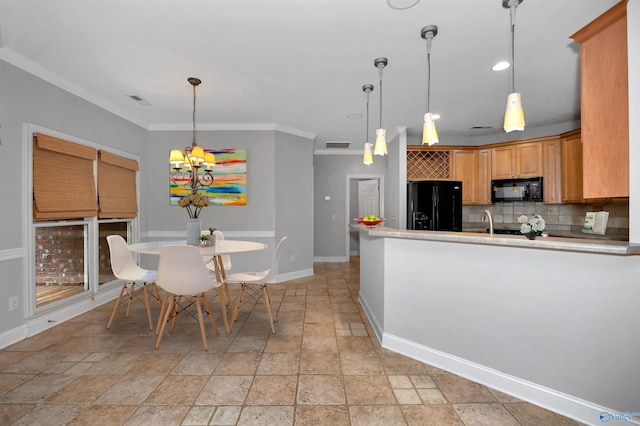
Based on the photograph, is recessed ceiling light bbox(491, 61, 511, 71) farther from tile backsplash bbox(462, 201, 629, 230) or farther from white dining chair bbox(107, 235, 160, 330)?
white dining chair bbox(107, 235, 160, 330)

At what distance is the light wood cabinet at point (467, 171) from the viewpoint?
516 centimetres

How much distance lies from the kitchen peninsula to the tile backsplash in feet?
11.2

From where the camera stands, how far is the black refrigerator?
4961 millimetres

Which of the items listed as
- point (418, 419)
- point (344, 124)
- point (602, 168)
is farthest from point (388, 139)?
point (418, 419)

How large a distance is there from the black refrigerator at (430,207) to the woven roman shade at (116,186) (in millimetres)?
4285

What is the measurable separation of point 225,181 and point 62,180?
199cm

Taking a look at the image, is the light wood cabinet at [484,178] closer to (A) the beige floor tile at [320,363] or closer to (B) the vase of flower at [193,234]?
(A) the beige floor tile at [320,363]

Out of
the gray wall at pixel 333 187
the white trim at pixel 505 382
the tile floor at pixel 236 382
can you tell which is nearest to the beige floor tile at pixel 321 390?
the tile floor at pixel 236 382

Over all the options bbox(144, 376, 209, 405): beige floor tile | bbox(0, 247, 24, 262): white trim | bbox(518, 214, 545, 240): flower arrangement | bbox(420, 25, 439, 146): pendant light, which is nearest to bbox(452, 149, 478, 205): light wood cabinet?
bbox(420, 25, 439, 146): pendant light

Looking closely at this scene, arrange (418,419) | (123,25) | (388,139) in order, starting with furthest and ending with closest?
(388,139) → (123,25) → (418,419)

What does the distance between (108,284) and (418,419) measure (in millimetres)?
3987

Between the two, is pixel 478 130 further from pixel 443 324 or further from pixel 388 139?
pixel 443 324

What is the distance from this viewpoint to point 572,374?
5.55ft

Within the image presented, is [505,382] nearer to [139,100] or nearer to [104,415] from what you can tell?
[104,415]
